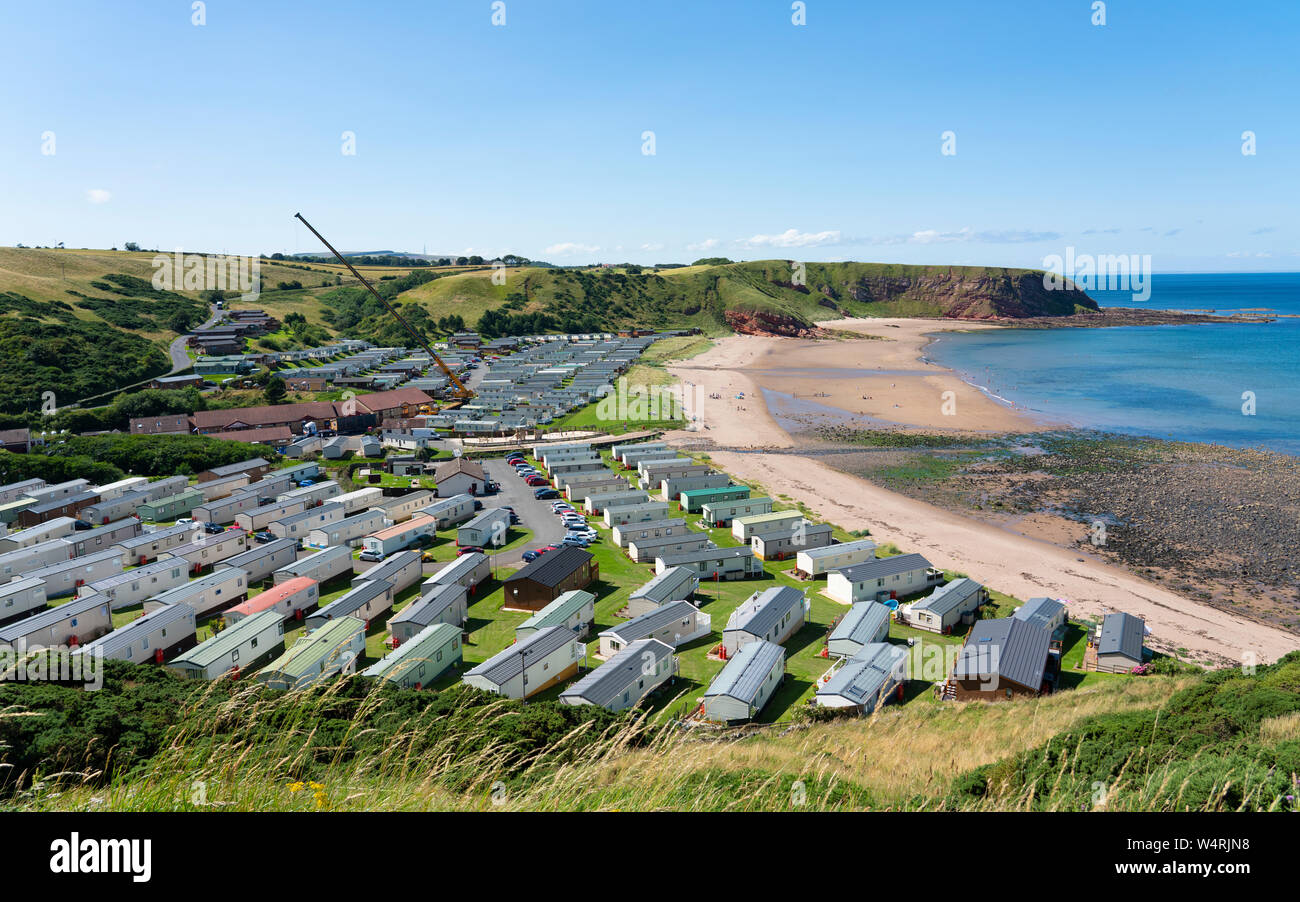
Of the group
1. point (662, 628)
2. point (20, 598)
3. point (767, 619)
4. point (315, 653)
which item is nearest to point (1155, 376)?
point (767, 619)

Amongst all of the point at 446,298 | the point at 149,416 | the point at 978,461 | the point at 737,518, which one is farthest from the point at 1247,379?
the point at 446,298

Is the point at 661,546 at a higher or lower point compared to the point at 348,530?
lower

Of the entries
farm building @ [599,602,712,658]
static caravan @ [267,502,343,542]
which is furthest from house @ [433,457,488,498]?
farm building @ [599,602,712,658]

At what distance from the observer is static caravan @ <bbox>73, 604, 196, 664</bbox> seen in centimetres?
2795

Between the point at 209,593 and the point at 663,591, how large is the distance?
2208cm

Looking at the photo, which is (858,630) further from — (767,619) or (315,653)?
(315,653)

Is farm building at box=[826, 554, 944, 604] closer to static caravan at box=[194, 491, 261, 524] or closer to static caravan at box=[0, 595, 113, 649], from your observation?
static caravan at box=[0, 595, 113, 649]

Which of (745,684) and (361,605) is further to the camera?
(361,605)

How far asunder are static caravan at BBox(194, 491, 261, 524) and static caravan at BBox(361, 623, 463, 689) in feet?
81.9

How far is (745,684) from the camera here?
25.8 metres

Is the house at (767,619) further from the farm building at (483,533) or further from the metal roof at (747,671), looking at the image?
the farm building at (483,533)

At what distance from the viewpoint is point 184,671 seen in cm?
2620

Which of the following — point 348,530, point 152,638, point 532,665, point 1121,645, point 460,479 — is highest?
point 460,479
